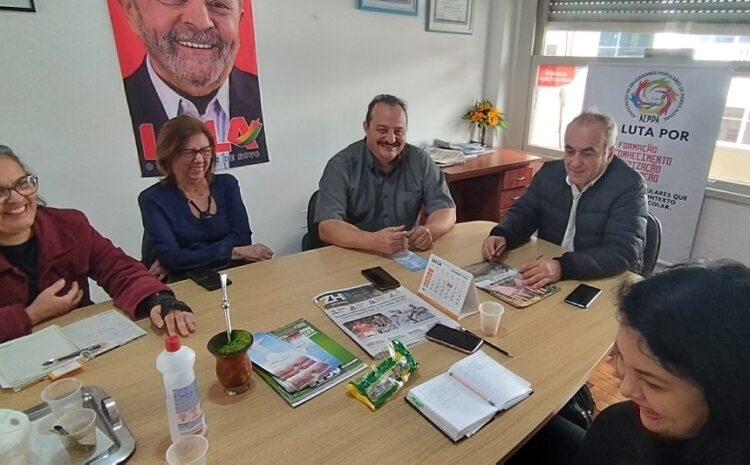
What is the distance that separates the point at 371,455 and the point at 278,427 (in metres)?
0.20

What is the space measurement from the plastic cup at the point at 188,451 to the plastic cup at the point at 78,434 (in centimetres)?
15

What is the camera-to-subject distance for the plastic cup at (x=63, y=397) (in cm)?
86

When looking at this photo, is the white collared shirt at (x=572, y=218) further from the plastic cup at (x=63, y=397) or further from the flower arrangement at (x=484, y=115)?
the flower arrangement at (x=484, y=115)

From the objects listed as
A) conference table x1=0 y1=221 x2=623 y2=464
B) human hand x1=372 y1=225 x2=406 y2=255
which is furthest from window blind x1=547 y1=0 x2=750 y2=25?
human hand x1=372 y1=225 x2=406 y2=255

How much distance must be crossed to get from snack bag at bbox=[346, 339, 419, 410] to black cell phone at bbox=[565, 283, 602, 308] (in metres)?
0.63

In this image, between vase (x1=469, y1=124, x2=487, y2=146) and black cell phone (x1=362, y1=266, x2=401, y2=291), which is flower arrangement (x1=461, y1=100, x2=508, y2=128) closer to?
vase (x1=469, y1=124, x2=487, y2=146)

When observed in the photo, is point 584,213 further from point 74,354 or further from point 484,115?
point 484,115

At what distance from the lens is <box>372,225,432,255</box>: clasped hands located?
1700mm

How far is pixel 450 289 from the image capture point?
52.5 inches

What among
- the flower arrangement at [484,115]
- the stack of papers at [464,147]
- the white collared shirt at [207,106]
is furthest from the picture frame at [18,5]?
the flower arrangement at [484,115]

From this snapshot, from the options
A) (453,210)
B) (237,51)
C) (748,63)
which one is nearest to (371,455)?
(453,210)

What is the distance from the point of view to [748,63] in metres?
2.58

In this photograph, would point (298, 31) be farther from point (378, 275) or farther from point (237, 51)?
point (378, 275)

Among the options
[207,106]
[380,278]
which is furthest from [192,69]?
[380,278]
